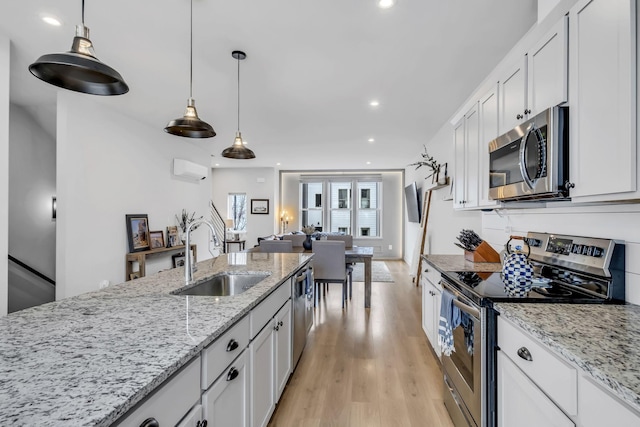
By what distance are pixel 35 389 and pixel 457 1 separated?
2.58 meters

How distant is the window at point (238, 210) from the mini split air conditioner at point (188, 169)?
2.76 metres

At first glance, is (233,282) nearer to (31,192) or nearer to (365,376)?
(365,376)

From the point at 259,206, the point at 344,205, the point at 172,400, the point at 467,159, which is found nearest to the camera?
the point at 172,400

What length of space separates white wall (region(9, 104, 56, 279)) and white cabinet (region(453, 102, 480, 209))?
208 inches

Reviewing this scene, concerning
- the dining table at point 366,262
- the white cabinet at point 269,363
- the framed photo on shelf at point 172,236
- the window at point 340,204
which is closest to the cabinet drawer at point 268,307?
the white cabinet at point 269,363

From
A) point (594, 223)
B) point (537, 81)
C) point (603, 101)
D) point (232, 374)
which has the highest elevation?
point (537, 81)

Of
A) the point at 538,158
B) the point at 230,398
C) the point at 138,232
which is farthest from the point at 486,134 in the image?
the point at 138,232

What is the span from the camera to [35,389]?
694 mm

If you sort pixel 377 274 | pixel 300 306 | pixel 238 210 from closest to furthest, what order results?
pixel 300 306, pixel 377 274, pixel 238 210

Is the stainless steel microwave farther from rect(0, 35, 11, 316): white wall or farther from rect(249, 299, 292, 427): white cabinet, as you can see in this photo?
rect(0, 35, 11, 316): white wall

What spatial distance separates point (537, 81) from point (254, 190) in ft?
25.0

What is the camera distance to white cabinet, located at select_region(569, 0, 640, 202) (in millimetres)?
1080

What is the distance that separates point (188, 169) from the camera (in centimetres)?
540

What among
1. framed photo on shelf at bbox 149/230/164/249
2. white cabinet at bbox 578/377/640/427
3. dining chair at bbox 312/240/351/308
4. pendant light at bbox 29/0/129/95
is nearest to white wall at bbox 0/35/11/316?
pendant light at bbox 29/0/129/95
